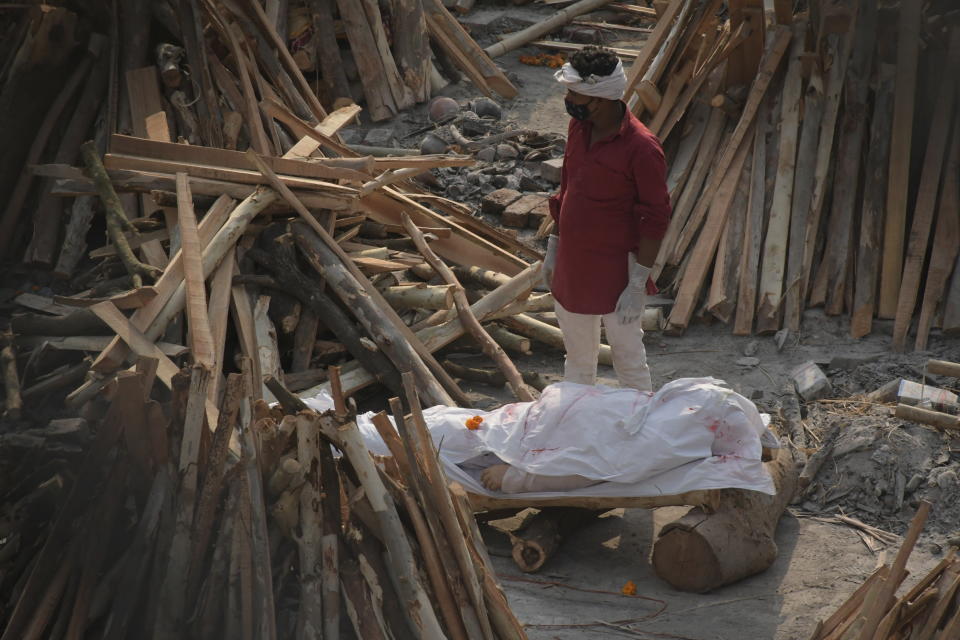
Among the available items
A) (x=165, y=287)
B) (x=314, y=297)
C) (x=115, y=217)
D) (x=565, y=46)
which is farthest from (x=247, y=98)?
(x=565, y=46)

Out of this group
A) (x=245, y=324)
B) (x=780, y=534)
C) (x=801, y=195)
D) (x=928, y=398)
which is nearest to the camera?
(x=780, y=534)

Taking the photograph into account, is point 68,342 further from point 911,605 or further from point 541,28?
point 541,28

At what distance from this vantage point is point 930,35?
23.0 feet

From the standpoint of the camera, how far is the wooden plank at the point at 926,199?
261 inches

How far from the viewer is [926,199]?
6793 millimetres

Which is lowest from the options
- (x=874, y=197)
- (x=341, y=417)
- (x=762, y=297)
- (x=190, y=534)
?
(x=762, y=297)

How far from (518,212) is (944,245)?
3.56 m

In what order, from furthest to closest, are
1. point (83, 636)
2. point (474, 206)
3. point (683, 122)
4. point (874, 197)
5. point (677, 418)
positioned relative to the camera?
point (474, 206), point (683, 122), point (874, 197), point (677, 418), point (83, 636)

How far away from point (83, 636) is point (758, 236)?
5564 millimetres

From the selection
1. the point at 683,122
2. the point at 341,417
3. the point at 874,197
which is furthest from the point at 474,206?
the point at 341,417

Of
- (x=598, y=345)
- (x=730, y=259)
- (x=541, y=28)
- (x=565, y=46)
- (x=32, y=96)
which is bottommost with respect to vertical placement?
(x=730, y=259)

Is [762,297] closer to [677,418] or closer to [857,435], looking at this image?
[857,435]

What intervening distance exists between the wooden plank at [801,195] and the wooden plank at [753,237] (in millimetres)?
220

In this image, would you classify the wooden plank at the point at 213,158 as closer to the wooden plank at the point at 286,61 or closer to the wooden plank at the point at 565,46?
the wooden plank at the point at 286,61
